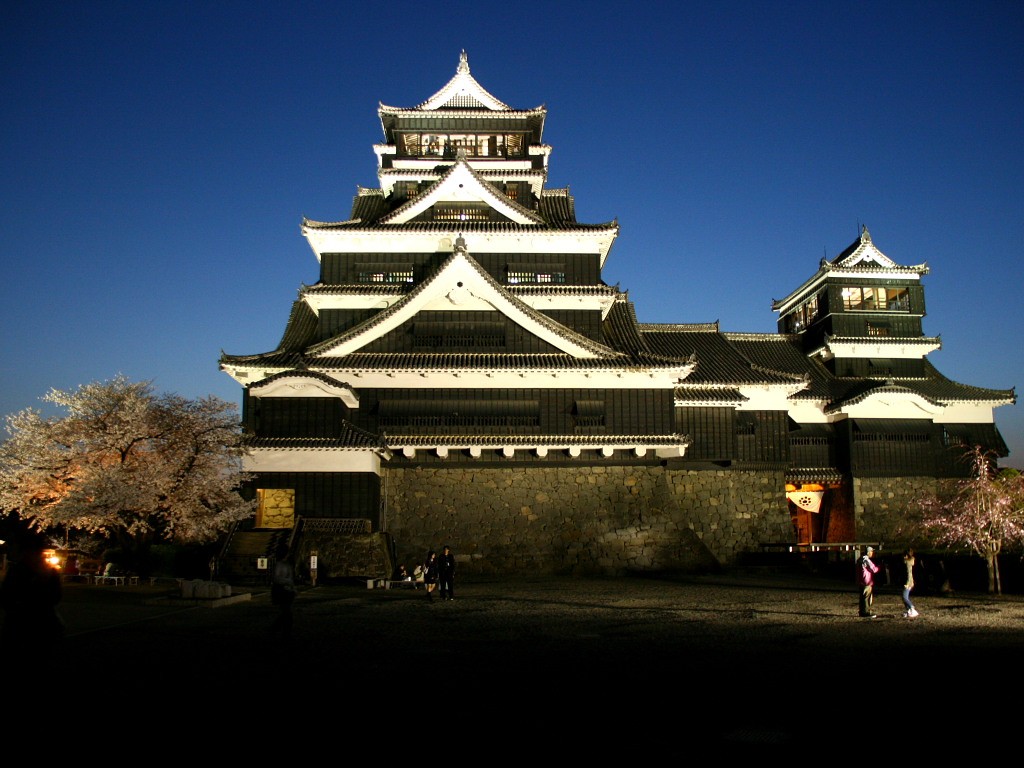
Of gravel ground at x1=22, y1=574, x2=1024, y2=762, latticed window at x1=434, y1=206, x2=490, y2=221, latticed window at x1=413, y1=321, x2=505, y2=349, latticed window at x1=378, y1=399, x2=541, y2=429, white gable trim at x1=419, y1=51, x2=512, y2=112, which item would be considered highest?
white gable trim at x1=419, y1=51, x2=512, y2=112

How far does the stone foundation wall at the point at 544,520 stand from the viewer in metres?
27.9

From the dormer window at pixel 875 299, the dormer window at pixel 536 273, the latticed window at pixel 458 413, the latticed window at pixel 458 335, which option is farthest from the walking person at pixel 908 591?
the dormer window at pixel 875 299

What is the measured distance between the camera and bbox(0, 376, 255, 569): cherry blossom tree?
23.3 metres

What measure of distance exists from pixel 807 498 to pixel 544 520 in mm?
15427

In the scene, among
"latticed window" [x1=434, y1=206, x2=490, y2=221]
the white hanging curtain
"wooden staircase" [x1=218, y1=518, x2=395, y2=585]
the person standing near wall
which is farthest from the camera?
the white hanging curtain

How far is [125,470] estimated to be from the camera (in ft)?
77.9

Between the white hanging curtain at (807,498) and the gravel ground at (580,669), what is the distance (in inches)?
730

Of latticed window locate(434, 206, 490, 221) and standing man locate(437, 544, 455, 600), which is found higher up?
latticed window locate(434, 206, 490, 221)

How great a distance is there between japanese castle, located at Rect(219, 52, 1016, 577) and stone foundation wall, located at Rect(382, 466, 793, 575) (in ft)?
0.24

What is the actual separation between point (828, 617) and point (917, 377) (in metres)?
26.8

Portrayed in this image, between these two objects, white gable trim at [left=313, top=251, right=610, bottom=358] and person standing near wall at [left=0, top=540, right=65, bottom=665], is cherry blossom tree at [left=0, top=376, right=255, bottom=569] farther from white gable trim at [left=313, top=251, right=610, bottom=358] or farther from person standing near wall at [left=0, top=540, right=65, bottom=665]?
person standing near wall at [left=0, top=540, right=65, bottom=665]

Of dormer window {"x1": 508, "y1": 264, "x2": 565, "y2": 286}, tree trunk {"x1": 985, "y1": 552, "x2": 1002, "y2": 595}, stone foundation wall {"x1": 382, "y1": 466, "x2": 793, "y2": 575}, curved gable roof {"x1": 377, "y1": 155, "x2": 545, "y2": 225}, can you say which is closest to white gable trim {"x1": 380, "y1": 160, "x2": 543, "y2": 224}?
curved gable roof {"x1": 377, "y1": 155, "x2": 545, "y2": 225}

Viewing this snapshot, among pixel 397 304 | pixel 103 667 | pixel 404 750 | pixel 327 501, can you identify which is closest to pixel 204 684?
pixel 103 667

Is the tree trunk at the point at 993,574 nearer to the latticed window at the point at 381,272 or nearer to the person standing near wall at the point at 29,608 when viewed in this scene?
the latticed window at the point at 381,272
